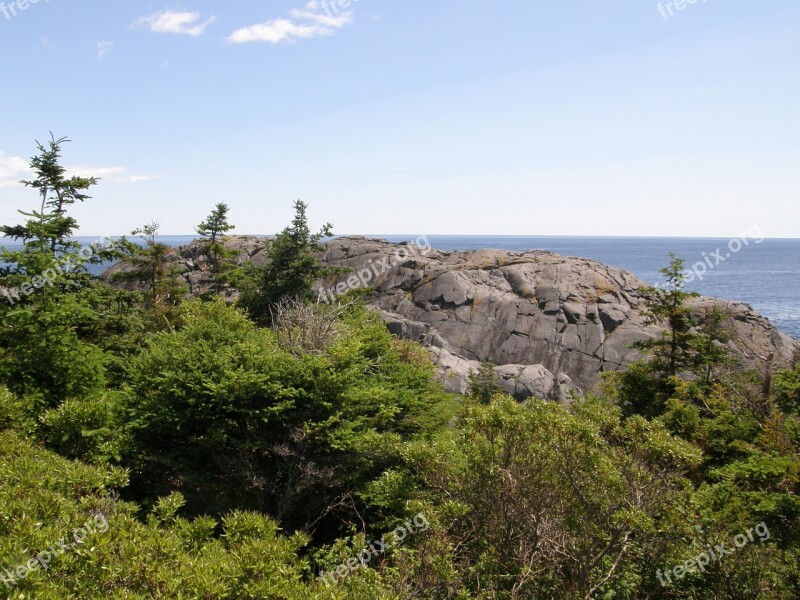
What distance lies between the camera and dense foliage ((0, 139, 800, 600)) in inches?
278

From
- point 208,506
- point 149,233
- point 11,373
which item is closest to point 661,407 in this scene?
point 208,506

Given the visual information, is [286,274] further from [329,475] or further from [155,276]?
[329,475]

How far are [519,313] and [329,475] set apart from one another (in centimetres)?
3366

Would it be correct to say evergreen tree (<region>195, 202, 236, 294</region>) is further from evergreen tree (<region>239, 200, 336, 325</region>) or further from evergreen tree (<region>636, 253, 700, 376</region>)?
evergreen tree (<region>636, 253, 700, 376</region>)

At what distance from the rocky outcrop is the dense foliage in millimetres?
18048

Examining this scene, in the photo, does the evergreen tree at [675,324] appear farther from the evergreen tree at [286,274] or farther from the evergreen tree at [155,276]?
the evergreen tree at [155,276]

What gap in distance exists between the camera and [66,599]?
5.48m

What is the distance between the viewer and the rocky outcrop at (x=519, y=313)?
40.5 meters

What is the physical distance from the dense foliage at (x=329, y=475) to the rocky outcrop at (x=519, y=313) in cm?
1805

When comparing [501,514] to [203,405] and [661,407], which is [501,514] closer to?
[203,405]

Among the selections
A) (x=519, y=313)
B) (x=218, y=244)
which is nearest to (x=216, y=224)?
(x=218, y=244)

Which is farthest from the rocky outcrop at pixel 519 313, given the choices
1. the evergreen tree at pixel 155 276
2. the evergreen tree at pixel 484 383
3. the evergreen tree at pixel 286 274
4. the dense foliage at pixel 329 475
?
the dense foliage at pixel 329 475

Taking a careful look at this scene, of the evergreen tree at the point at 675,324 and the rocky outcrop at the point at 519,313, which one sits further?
the rocky outcrop at the point at 519,313

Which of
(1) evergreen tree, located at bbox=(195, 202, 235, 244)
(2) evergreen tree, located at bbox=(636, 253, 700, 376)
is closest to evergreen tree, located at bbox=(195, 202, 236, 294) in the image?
(1) evergreen tree, located at bbox=(195, 202, 235, 244)
